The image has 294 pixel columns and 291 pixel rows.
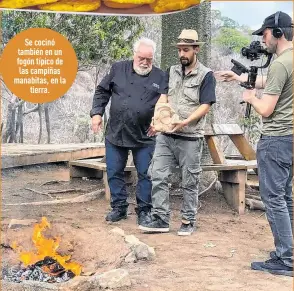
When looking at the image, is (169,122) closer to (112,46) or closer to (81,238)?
(81,238)

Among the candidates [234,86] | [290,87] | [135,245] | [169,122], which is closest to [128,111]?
[169,122]

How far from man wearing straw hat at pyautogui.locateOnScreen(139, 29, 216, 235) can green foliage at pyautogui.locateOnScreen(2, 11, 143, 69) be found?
0.93 metres

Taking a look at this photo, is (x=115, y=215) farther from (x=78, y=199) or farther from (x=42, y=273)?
(x=42, y=273)

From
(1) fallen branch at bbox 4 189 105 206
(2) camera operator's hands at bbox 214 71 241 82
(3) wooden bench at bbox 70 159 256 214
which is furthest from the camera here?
(1) fallen branch at bbox 4 189 105 206

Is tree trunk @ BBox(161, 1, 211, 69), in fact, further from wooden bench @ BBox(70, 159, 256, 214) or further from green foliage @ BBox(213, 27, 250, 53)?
green foliage @ BBox(213, 27, 250, 53)

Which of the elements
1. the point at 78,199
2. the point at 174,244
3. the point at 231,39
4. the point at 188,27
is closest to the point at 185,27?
the point at 188,27

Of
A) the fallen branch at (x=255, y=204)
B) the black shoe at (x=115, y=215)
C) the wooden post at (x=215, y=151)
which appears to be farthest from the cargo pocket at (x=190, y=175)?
the fallen branch at (x=255, y=204)

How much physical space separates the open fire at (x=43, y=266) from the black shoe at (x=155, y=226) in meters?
0.84

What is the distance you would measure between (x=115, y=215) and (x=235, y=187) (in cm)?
124

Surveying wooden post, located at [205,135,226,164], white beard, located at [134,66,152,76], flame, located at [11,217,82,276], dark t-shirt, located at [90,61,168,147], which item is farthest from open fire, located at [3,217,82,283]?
wooden post, located at [205,135,226,164]

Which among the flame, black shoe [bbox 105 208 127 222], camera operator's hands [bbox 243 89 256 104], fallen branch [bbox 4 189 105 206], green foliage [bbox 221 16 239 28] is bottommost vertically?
fallen branch [bbox 4 189 105 206]

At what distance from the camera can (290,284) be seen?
365cm

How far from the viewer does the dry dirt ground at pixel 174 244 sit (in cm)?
368

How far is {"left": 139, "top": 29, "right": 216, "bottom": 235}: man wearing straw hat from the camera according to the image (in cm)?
479
